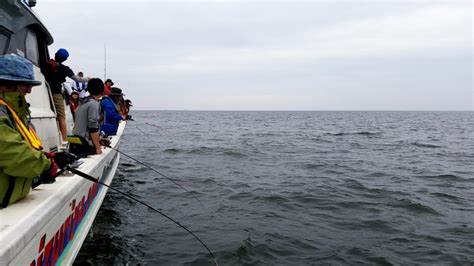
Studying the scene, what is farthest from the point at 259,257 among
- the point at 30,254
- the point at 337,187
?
the point at 337,187

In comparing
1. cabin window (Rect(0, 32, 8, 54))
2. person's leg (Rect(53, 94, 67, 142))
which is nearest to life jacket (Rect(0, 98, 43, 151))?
cabin window (Rect(0, 32, 8, 54))

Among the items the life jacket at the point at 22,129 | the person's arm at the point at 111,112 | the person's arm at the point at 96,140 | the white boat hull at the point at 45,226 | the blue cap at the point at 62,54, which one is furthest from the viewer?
the person's arm at the point at 111,112

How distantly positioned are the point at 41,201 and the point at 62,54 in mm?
3849

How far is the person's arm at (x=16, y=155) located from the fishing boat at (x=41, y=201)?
0.31 m

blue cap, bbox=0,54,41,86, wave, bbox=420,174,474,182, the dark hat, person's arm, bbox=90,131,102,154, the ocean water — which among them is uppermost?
the dark hat

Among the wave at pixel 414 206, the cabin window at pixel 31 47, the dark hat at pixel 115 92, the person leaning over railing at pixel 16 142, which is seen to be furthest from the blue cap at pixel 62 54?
the wave at pixel 414 206

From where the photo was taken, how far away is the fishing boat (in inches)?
84.1

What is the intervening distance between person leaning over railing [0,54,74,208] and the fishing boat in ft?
0.53

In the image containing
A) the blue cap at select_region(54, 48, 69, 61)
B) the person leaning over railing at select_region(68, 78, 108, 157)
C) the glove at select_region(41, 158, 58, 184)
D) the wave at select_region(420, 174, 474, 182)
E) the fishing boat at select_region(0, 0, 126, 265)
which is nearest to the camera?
the fishing boat at select_region(0, 0, 126, 265)

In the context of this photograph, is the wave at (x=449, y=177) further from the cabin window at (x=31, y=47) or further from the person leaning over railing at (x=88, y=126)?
the cabin window at (x=31, y=47)

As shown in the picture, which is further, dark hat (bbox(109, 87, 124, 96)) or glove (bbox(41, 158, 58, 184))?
dark hat (bbox(109, 87, 124, 96))

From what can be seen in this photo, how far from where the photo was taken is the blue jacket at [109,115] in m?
6.62

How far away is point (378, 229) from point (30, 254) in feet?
17.4

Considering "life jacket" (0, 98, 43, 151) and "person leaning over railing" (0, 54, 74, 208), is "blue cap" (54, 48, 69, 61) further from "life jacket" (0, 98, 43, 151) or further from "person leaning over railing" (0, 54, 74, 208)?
"life jacket" (0, 98, 43, 151)
